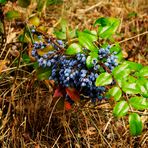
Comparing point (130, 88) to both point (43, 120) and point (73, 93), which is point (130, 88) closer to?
point (73, 93)

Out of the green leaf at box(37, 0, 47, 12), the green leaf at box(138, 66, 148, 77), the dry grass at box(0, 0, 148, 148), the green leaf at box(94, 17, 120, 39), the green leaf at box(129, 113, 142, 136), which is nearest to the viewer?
the green leaf at box(129, 113, 142, 136)

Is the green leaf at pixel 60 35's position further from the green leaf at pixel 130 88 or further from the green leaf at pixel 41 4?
the green leaf at pixel 41 4

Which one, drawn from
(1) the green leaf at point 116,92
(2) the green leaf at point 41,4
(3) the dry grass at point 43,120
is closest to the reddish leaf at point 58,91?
(3) the dry grass at point 43,120

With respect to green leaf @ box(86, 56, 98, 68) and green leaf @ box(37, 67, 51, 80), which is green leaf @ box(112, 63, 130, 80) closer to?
green leaf @ box(86, 56, 98, 68)

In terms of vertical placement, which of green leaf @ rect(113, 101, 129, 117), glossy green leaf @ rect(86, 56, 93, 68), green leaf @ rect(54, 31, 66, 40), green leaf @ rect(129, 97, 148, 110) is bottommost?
green leaf @ rect(113, 101, 129, 117)

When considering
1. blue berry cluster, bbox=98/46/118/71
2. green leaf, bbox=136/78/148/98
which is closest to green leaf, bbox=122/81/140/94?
green leaf, bbox=136/78/148/98

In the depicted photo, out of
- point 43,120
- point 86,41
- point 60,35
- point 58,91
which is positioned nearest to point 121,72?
point 86,41

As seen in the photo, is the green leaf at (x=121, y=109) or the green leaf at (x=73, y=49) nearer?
the green leaf at (x=121, y=109)
